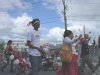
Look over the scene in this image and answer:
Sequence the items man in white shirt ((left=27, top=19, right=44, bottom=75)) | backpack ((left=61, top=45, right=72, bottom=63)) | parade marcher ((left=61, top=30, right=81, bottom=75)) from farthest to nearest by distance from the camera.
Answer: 1. parade marcher ((left=61, top=30, right=81, bottom=75))
2. backpack ((left=61, top=45, right=72, bottom=63))
3. man in white shirt ((left=27, top=19, right=44, bottom=75))

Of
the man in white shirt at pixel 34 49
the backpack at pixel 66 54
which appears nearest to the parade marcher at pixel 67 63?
the backpack at pixel 66 54

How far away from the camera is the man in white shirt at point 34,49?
11.2 metres

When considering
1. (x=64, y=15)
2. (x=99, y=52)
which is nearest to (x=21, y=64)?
(x=99, y=52)

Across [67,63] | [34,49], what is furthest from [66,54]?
[34,49]

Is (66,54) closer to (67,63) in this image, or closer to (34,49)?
(67,63)

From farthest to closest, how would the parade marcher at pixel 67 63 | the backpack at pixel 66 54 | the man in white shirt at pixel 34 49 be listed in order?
the parade marcher at pixel 67 63
the backpack at pixel 66 54
the man in white shirt at pixel 34 49

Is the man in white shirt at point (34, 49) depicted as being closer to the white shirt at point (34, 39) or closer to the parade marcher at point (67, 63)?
the white shirt at point (34, 39)

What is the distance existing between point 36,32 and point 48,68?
1130 centimetres

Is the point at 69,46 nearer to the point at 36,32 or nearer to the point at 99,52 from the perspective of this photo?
the point at 36,32

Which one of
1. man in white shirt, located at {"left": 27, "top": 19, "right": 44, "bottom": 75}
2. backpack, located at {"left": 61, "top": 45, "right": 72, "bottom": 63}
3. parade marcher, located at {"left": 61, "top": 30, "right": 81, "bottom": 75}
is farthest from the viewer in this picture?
parade marcher, located at {"left": 61, "top": 30, "right": 81, "bottom": 75}

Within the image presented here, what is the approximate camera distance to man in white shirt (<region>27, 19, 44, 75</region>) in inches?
442

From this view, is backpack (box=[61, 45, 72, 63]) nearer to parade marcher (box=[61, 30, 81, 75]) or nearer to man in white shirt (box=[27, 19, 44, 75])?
parade marcher (box=[61, 30, 81, 75])

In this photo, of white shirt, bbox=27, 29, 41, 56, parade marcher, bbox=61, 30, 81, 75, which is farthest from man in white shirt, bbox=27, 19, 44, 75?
parade marcher, bbox=61, 30, 81, 75

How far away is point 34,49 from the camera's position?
11.2 m
